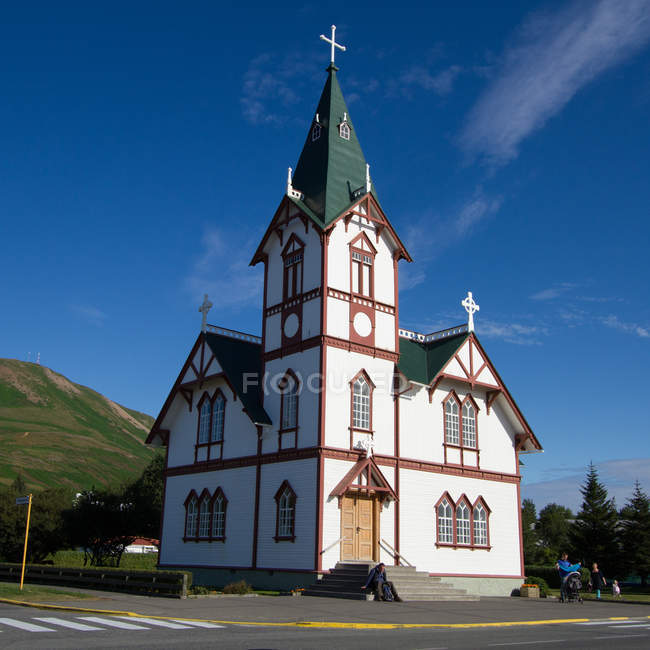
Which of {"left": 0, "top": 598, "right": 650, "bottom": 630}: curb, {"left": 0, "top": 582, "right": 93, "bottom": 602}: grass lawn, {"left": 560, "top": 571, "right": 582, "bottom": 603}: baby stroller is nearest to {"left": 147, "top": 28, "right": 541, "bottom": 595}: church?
{"left": 560, "top": 571, "right": 582, "bottom": 603}: baby stroller

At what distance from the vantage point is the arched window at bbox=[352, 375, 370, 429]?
96.1 feet

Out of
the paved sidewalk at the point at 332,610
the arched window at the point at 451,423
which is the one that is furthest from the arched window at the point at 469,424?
the paved sidewalk at the point at 332,610

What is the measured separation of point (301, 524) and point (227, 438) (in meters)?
6.56

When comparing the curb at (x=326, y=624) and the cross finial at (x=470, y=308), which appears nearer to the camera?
the curb at (x=326, y=624)

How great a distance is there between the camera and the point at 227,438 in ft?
107

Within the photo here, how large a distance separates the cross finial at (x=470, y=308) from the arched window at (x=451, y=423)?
345 centimetres

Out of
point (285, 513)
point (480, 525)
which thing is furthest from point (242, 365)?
point (480, 525)

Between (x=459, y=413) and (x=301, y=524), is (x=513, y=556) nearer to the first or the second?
(x=459, y=413)

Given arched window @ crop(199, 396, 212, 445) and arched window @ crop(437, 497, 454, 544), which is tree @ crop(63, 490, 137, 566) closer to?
arched window @ crop(199, 396, 212, 445)

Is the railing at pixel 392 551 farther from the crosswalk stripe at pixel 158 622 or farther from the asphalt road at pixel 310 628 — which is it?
the crosswalk stripe at pixel 158 622

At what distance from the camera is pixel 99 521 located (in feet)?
149

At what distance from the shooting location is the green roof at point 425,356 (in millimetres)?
31703

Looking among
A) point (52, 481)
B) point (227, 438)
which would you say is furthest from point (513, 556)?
point (52, 481)

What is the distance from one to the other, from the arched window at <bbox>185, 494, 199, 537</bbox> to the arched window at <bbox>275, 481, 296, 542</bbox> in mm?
6394
